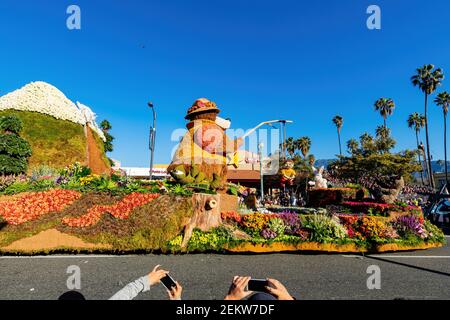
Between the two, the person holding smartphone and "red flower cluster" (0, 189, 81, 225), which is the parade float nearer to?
"red flower cluster" (0, 189, 81, 225)

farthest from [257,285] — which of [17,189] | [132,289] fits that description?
[17,189]

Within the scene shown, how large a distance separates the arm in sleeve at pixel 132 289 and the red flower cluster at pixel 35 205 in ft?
22.7

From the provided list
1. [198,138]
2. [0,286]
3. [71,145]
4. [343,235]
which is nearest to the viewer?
[0,286]

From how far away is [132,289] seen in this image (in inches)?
79.2

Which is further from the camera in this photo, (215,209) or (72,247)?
(215,209)

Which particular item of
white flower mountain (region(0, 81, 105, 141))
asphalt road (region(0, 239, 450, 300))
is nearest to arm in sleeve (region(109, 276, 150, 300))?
asphalt road (region(0, 239, 450, 300))

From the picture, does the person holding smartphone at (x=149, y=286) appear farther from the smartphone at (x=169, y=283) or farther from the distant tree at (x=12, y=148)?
the distant tree at (x=12, y=148)

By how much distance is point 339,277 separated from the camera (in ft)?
17.9

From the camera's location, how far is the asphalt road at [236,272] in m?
4.62

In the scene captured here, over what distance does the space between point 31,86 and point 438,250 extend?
4268 centimetres

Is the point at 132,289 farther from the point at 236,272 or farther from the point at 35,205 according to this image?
the point at 35,205

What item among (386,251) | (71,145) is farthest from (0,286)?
(71,145)

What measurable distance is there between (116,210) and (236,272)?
407 centimetres
